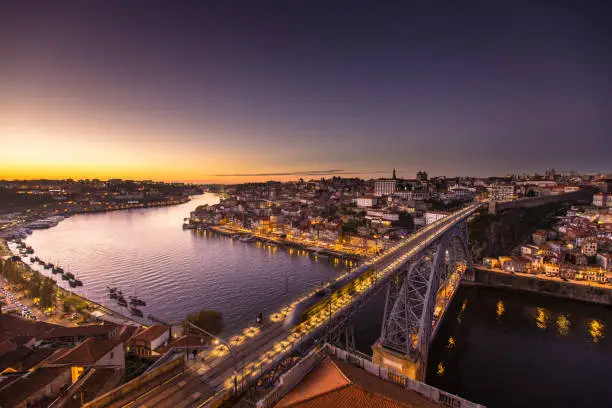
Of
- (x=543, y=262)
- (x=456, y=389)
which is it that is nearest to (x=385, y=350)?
(x=456, y=389)

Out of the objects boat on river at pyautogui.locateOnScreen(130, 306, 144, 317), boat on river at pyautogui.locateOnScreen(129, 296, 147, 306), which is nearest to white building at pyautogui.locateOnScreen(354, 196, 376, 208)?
boat on river at pyautogui.locateOnScreen(129, 296, 147, 306)

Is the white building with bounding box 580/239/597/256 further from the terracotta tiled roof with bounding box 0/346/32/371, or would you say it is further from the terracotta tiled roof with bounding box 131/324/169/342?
the terracotta tiled roof with bounding box 0/346/32/371

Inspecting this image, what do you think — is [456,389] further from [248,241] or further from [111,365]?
[248,241]

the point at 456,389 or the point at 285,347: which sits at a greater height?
the point at 285,347

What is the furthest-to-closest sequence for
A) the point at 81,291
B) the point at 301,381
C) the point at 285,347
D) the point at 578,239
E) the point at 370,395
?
the point at 578,239 → the point at 81,291 → the point at 285,347 → the point at 301,381 → the point at 370,395

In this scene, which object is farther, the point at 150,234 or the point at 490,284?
the point at 150,234

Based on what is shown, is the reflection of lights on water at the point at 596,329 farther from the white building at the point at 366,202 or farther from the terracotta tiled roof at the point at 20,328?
the white building at the point at 366,202
